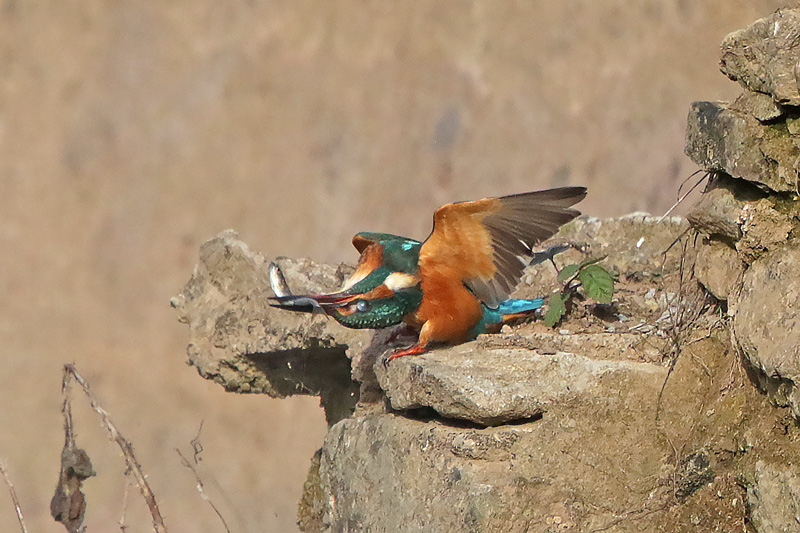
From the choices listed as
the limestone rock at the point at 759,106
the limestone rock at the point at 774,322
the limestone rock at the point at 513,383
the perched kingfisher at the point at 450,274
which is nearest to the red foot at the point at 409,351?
the perched kingfisher at the point at 450,274

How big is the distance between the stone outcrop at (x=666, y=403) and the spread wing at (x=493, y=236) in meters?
0.30

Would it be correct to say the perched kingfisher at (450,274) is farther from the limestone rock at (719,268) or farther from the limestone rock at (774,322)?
the limestone rock at (774,322)

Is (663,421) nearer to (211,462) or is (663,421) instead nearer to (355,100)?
(355,100)

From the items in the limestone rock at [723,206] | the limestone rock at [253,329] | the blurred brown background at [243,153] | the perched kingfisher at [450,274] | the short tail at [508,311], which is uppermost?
the blurred brown background at [243,153]

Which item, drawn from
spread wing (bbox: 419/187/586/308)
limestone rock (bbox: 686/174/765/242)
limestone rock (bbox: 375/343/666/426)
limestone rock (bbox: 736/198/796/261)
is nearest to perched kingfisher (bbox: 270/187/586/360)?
spread wing (bbox: 419/187/586/308)

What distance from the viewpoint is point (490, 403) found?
2.42 m

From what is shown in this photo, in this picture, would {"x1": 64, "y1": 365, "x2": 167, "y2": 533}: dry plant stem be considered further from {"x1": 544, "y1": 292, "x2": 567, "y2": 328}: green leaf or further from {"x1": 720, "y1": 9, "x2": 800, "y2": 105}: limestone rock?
{"x1": 720, "y1": 9, "x2": 800, "y2": 105}: limestone rock

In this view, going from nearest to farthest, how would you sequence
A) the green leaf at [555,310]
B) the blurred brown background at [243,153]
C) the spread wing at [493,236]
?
the spread wing at [493,236] → the green leaf at [555,310] → the blurred brown background at [243,153]

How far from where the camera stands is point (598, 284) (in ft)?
9.48

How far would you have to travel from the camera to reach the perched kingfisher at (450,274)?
2.86 m

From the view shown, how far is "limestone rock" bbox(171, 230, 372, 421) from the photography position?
3818mm

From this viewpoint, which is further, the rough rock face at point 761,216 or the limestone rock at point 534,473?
the limestone rock at point 534,473

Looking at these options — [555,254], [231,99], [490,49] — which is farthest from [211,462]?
[555,254]

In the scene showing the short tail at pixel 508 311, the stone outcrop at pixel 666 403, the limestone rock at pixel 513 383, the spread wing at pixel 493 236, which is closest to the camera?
the stone outcrop at pixel 666 403
